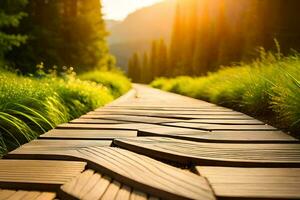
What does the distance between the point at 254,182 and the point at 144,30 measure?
182018 mm

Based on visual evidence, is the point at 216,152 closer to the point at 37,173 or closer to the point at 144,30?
the point at 37,173

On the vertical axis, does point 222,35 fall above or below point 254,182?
above

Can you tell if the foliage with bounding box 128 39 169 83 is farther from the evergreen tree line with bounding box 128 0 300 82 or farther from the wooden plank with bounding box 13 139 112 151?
the wooden plank with bounding box 13 139 112 151

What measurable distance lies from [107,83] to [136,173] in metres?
8.84

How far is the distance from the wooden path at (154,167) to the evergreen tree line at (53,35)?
9.96 metres

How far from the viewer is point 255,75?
473 cm

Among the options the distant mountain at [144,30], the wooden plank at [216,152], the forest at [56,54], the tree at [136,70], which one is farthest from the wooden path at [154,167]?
the distant mountain at [144,30]

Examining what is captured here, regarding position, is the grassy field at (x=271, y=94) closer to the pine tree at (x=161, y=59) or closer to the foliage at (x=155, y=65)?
the foliage at (x=155, y=65)

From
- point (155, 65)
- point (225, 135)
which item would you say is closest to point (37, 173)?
point (225, 135)

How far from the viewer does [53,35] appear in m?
14.5

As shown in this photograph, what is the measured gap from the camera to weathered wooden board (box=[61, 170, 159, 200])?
4.21 feet

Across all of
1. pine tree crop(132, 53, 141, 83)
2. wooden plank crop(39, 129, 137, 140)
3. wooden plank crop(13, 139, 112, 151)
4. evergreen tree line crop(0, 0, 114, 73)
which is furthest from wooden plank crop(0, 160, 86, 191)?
pine tree crop(132, 53, 141, 83)

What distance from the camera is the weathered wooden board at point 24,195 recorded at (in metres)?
1.27

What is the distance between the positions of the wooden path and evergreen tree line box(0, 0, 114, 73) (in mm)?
9957
